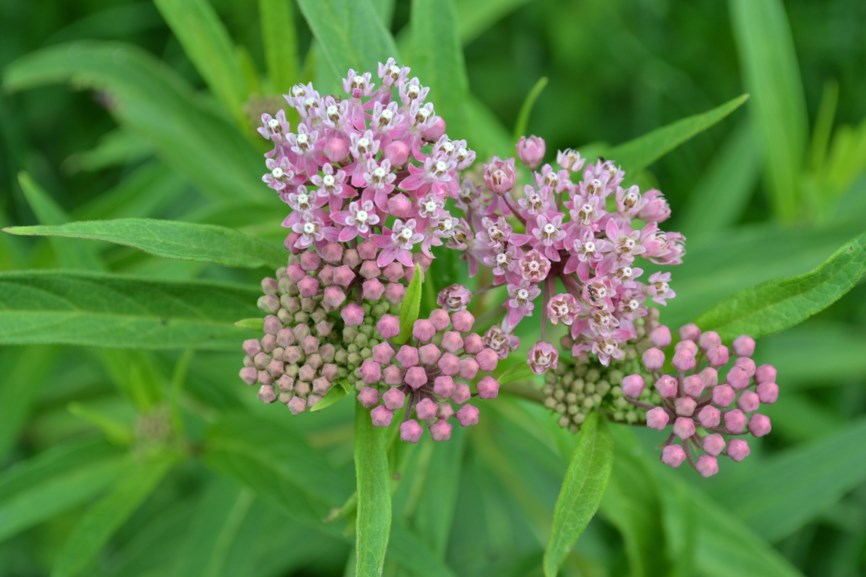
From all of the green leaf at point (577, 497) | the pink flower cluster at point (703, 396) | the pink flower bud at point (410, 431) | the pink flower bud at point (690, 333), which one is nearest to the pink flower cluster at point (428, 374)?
the pink flower bud at point (410, 431)

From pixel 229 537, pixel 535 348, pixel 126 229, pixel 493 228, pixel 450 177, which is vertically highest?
pixel 126 229

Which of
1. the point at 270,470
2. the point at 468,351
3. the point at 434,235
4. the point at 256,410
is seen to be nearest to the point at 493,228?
the point at 434,235

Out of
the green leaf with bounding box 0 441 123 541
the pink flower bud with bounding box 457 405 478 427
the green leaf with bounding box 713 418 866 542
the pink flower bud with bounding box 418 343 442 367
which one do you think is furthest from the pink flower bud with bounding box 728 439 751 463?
the green leaf with bounding box 0 441 123 541

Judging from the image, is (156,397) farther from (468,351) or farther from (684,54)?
(684,54)

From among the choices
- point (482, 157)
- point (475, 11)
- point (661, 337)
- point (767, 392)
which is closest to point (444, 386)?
point (661, 337)

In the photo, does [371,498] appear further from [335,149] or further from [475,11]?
[475,11]

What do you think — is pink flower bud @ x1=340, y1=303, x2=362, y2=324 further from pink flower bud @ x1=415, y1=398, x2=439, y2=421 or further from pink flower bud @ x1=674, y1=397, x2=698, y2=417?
pink flower bud @ x1=674, y1=397, x2=698, y2=417
